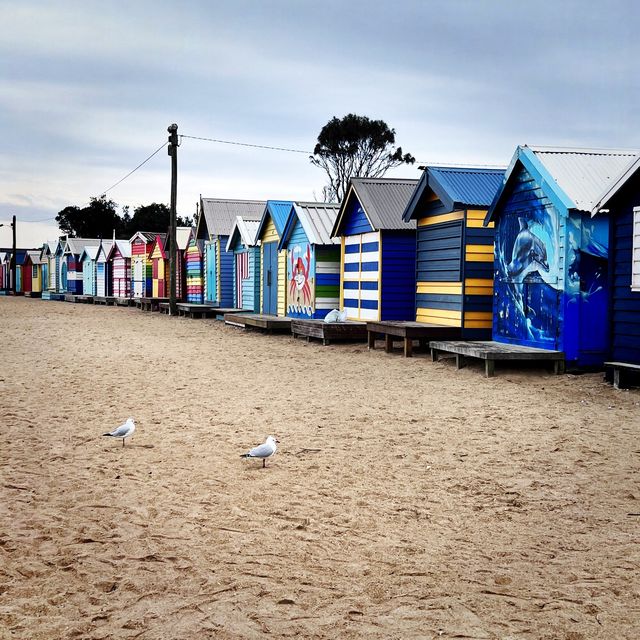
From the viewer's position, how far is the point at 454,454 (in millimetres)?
7285

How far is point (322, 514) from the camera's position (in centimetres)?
549

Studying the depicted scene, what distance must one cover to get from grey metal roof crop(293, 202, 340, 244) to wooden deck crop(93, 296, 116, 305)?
2701 centimetres

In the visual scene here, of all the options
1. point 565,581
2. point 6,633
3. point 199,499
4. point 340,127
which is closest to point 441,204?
point 199,499

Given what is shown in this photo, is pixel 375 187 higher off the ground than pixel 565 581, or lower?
higher

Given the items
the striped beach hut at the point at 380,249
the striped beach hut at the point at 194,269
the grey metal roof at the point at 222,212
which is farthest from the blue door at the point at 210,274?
the striped beach hut at the point at 380,249

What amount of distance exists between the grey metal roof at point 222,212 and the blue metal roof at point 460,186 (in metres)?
16.2

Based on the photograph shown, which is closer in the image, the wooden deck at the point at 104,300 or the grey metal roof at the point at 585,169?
the grey metal roof at the point at 585,169

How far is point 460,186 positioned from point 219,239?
58.8ft

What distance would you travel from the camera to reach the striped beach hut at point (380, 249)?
18.6 meters

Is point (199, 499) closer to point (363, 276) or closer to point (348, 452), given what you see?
point (348, 452)

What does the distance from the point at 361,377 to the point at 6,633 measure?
950cm

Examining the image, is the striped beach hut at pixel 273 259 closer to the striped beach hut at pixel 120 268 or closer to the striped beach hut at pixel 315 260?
the striped beach hut at pixel 315 260

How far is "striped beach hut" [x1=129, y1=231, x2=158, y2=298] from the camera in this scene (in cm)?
4344

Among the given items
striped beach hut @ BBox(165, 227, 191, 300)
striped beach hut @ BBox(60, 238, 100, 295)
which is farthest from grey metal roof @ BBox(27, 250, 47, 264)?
striped beach hut @ BBox(165, 227, 191, 300)
